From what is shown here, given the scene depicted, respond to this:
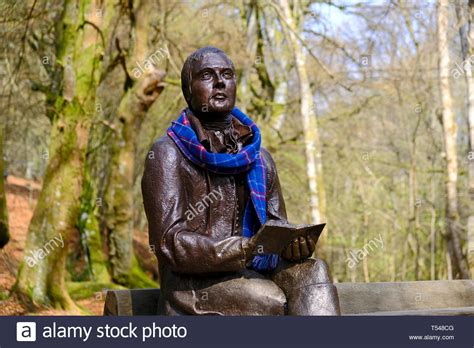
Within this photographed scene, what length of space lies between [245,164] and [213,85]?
56cm

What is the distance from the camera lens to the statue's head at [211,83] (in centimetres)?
513

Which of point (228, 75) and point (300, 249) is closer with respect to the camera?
point (300, 249)

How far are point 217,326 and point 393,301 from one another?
6.68ft

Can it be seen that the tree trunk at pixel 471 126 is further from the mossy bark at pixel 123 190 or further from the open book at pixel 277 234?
the open book at pixel 277 234

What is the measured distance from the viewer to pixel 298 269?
4.87 m

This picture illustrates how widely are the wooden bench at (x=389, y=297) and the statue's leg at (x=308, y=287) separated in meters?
0.82

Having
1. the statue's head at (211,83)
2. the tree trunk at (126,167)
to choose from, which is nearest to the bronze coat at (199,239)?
the statue's head at (211,83)

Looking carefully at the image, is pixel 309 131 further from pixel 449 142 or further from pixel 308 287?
pixel 308 287

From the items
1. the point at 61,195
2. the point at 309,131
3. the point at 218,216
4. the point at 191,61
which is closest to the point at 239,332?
the point at 218,216

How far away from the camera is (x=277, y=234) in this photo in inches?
179

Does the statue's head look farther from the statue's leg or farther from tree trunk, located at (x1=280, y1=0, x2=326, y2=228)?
tree trunk, located at (x1=280, y1=0, x2=326, y2=228)

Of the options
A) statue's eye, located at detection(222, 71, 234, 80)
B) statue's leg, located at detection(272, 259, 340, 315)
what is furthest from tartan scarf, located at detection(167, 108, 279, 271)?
statue's eye, located at detection(222, 71, 234, 80)

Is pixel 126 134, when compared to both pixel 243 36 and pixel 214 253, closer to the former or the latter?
pixel 243 36

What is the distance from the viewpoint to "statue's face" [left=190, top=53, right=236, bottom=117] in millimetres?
5133
